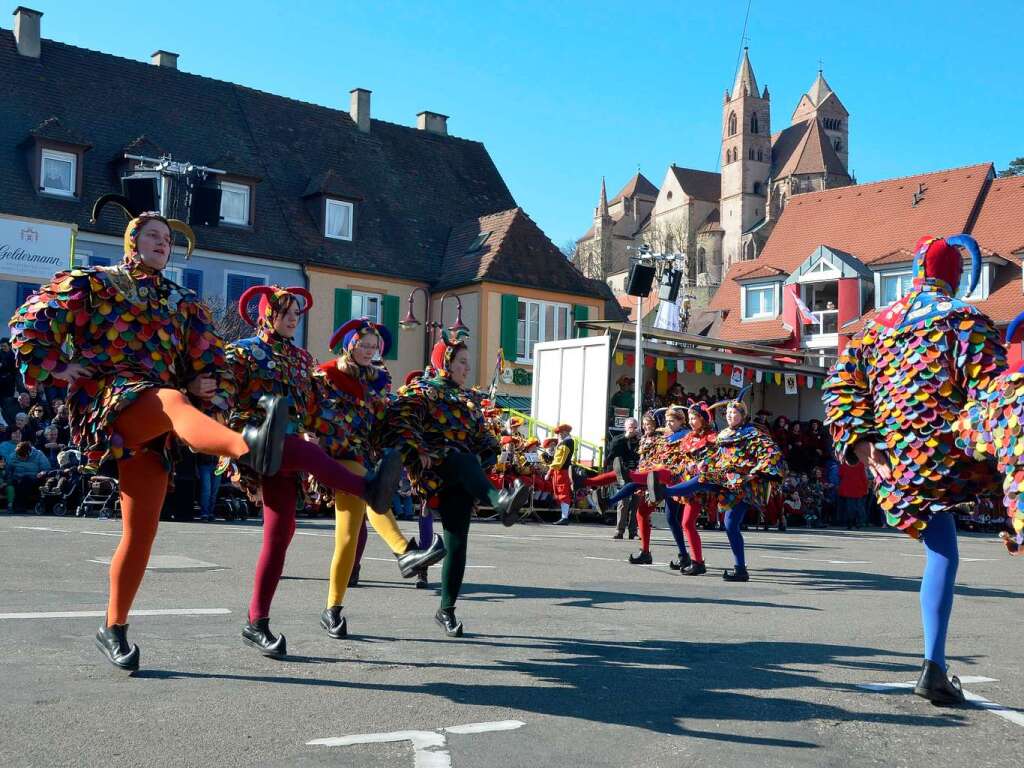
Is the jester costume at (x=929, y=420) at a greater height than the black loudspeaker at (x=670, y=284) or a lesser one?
lesser

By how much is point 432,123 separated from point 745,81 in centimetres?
10299

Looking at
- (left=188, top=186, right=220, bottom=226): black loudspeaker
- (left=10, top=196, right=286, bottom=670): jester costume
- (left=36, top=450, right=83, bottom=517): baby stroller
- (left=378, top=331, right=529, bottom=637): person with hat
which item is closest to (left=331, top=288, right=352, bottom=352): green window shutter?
(left=188, top=186, right=220, bottom=226): black loudspeaker

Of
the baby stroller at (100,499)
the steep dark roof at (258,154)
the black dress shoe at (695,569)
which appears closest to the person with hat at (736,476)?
the black dress shoe at (695,569)

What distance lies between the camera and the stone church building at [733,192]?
12388 centimetres

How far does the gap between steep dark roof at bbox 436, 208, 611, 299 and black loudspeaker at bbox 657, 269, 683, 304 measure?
9.64 meters

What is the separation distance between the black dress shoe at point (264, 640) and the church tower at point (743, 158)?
4749 inches

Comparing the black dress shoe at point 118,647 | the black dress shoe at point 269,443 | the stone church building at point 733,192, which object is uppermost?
the stone church building at point 733,192

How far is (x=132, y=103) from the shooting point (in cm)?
3512

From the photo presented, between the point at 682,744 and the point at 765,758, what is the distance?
0.32 metres

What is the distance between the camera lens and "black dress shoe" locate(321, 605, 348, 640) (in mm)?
6344

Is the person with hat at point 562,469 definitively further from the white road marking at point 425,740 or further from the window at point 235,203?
the window at point 235,203

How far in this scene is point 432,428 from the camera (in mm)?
6801

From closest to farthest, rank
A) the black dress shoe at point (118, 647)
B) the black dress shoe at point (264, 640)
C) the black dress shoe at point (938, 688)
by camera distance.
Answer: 1. the black dress shoe at point (118, 647)
2. the black dress shoe at point (938, 688)
3. the black dress shoe at point (264, 640)

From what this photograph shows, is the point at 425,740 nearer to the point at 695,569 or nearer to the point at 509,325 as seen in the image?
the point at 695,569
